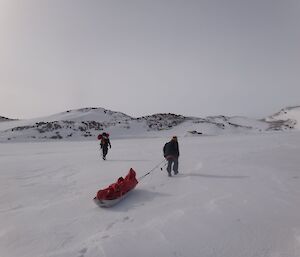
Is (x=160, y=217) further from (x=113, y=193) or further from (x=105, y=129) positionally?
(x=105, y=129)

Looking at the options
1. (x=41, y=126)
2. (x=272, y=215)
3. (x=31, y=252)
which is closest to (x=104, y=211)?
(x=31, y=252)

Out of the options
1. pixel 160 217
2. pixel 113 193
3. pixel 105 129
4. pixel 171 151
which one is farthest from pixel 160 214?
pixel 105 129

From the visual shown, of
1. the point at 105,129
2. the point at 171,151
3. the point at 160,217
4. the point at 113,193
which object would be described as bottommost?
the point at 160,217

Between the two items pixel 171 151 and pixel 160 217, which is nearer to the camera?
pixel 160 217

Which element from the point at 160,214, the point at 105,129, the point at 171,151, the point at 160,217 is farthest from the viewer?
the point at 105,129

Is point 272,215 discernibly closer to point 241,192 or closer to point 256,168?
point 241,192

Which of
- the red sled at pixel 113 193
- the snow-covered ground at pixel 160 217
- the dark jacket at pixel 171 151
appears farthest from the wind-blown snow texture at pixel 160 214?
the dark jacket at pixel 171 151

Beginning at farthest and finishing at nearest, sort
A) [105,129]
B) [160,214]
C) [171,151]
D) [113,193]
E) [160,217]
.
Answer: [105,129]
[171,151]
[113,193]
[160,214]
[160,217]

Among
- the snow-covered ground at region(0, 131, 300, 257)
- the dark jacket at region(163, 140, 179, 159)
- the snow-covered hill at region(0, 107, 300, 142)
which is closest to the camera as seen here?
the snow-covered ground at region(0, 131, 300, 257)

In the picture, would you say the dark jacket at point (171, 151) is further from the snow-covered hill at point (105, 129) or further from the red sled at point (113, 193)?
the snow-covered hill at point (105, 129)

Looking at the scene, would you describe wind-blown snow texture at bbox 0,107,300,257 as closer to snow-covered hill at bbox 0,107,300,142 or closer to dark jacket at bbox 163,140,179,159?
dark jacket at bbox 163,140,179,159

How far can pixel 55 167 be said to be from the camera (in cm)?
1784

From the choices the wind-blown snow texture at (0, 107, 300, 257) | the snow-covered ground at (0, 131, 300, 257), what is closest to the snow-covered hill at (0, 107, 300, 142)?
the wind-blown snow texture at (0, 107, 300, 257)

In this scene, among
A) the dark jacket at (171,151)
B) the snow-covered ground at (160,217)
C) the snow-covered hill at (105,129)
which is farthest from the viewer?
the snow-covered hill at (105,129)
